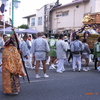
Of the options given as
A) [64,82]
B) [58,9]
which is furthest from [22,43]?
[58,9]

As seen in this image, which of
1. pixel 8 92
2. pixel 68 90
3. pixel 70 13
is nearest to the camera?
pixel 8 92

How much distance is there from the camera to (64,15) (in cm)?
2858

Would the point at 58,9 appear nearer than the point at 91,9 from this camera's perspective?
No

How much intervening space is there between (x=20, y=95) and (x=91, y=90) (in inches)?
86.7

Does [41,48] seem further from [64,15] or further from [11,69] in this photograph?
[64,15]

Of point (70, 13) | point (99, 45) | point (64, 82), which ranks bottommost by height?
point (64, 82)

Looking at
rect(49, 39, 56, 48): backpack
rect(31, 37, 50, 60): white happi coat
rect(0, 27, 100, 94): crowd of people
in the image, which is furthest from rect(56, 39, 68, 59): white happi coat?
rect(31, 37, 50, 60): white happi coat

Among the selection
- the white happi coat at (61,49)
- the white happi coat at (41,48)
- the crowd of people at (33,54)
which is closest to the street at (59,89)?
the crowd of people at (33,54)

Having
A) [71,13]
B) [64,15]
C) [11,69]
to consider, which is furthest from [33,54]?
[64,15]

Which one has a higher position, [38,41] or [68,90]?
[38,41]

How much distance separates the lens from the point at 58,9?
2961 cm

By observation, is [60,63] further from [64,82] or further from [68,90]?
[68,90]

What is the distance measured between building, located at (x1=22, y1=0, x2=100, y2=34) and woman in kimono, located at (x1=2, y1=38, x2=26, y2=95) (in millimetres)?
18738

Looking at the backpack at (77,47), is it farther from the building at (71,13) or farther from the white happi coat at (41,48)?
the building at (71,13)
